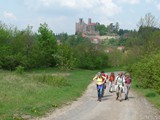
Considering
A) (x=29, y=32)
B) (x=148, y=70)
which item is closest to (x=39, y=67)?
(x=29, y=32)

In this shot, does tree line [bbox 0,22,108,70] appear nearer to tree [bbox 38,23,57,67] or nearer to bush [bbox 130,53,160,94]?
tree [bbox 38,23,57,67]

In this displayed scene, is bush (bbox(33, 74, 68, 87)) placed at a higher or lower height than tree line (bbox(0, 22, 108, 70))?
lower

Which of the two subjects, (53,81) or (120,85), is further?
(53,81)

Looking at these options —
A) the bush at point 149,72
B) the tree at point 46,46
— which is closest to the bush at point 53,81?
the bush at point 149,72

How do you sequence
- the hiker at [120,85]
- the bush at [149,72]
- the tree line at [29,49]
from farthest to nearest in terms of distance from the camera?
the tree line at [29,49]
the bush at [149,72]
the hiker at [120,85]

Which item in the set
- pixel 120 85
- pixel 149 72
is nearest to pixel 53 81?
pixel 149 72

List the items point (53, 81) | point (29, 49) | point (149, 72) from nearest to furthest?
point (53, 81), point (149, 72), point (29, 49)

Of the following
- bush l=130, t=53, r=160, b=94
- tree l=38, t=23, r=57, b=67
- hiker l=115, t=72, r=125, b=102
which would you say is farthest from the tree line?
hiker l=115, t=72, r=125, b=102

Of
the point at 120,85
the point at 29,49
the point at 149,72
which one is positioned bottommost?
the point at 120,85

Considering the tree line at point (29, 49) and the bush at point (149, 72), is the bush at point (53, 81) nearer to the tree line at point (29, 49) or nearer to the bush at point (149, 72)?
the bush at point (149, 72)

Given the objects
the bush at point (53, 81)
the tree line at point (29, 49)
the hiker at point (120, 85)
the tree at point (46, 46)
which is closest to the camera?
the hiker at point (120, 85)

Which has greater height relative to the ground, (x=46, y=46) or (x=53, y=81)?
(x=46, y=46)

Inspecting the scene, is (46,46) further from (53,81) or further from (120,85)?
(120,85)

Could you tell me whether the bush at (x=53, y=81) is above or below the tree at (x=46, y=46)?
below
